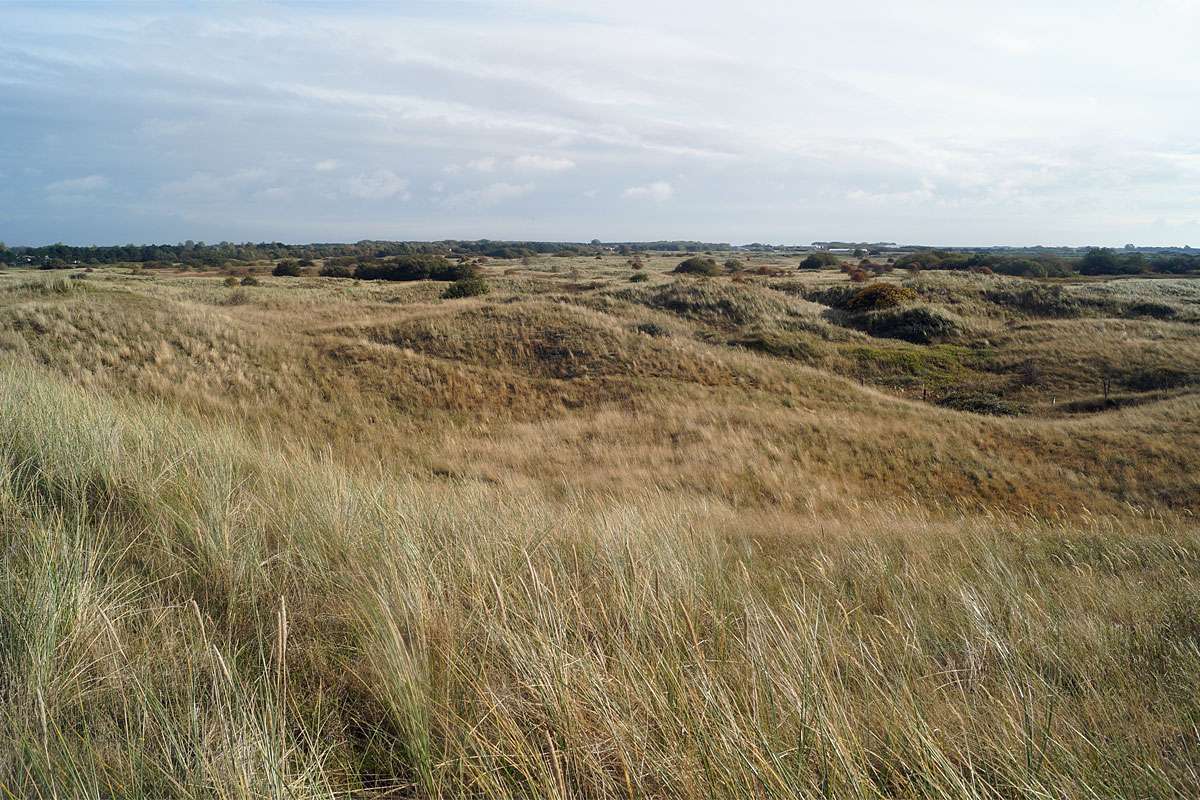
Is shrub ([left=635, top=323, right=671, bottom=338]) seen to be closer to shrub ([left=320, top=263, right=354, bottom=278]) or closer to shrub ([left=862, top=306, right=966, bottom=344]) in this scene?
shrub ([left=862, top=306, right=966, bottom=344])

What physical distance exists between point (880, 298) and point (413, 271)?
44.6 meters

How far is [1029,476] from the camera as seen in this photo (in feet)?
55.2

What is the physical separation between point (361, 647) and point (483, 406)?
58.2ft

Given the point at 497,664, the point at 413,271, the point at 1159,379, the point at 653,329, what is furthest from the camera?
the point at 413,271

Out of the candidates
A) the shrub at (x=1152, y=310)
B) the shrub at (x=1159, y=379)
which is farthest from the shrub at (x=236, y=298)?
the shrub at (x=1152, y=310)

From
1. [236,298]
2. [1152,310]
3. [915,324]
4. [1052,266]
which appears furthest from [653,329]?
[1052,266]

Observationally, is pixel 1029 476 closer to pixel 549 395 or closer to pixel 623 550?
pixel 549 395

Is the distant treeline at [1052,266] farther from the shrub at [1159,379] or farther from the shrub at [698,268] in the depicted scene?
the shrub at [1159,379]

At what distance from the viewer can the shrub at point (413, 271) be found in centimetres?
6506

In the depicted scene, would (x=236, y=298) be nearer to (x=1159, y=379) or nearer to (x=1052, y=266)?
(x=1159, y=379)

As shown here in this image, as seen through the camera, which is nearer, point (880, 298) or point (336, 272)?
point (880, 298)

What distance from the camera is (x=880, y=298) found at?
143ft

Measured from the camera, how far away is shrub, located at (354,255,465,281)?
2562 inches

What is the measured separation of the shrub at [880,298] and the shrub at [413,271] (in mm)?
35593
